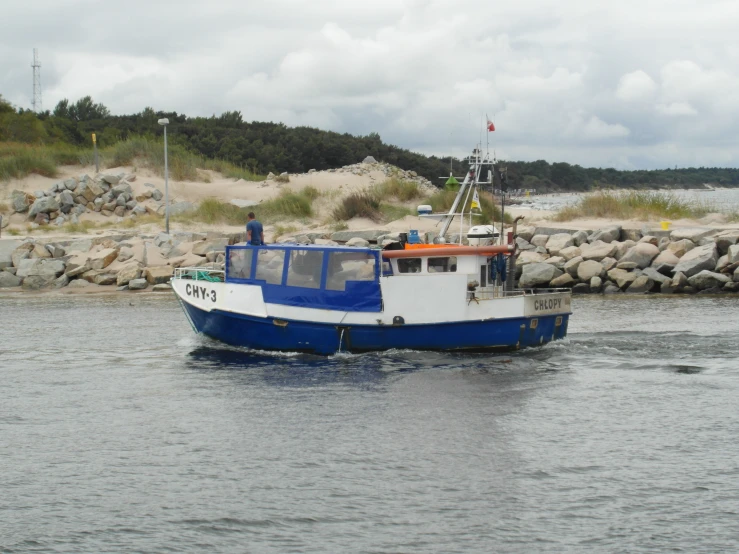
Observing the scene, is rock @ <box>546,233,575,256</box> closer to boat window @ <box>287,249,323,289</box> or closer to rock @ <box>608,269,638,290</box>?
rock @ <box>608,269,638,290</box>

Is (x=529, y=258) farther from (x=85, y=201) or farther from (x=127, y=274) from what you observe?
(x=85, y=201)

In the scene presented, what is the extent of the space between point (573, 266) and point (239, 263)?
52.2ft

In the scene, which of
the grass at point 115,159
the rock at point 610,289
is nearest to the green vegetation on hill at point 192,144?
the grass at point 115,159

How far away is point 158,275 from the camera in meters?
34.5

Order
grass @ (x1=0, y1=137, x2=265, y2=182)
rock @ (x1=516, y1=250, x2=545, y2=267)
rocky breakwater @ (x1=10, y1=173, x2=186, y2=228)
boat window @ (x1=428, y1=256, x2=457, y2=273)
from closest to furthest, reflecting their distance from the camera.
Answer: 1. boat window @ (x1=428, y1=256, x2=457, y2=273)
2. rock @ (x1=516, y1=250, x2=545, y2=267)
3. rocky breakwater @ (x1=10, y1=173, x2=186, y2=228)
4. grass @ (x1=0, y1=137, x2=265, y2=182)

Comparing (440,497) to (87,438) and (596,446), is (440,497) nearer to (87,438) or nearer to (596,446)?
(596,446)

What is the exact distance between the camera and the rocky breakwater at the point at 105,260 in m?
34.9

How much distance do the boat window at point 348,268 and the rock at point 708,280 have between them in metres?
15.4

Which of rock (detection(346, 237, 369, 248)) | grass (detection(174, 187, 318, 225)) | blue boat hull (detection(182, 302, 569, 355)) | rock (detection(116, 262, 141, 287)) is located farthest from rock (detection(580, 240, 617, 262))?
rock (detection(116, 262, 141, 287))

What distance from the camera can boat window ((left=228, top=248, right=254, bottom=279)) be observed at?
1961cm

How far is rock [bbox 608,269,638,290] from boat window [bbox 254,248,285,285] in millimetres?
15657

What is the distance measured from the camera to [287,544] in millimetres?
9352

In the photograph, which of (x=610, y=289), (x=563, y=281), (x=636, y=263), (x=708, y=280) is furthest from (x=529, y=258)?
(x=708, y=280)

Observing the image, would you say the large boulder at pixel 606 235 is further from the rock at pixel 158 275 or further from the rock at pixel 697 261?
the rock at pixel 158 275
